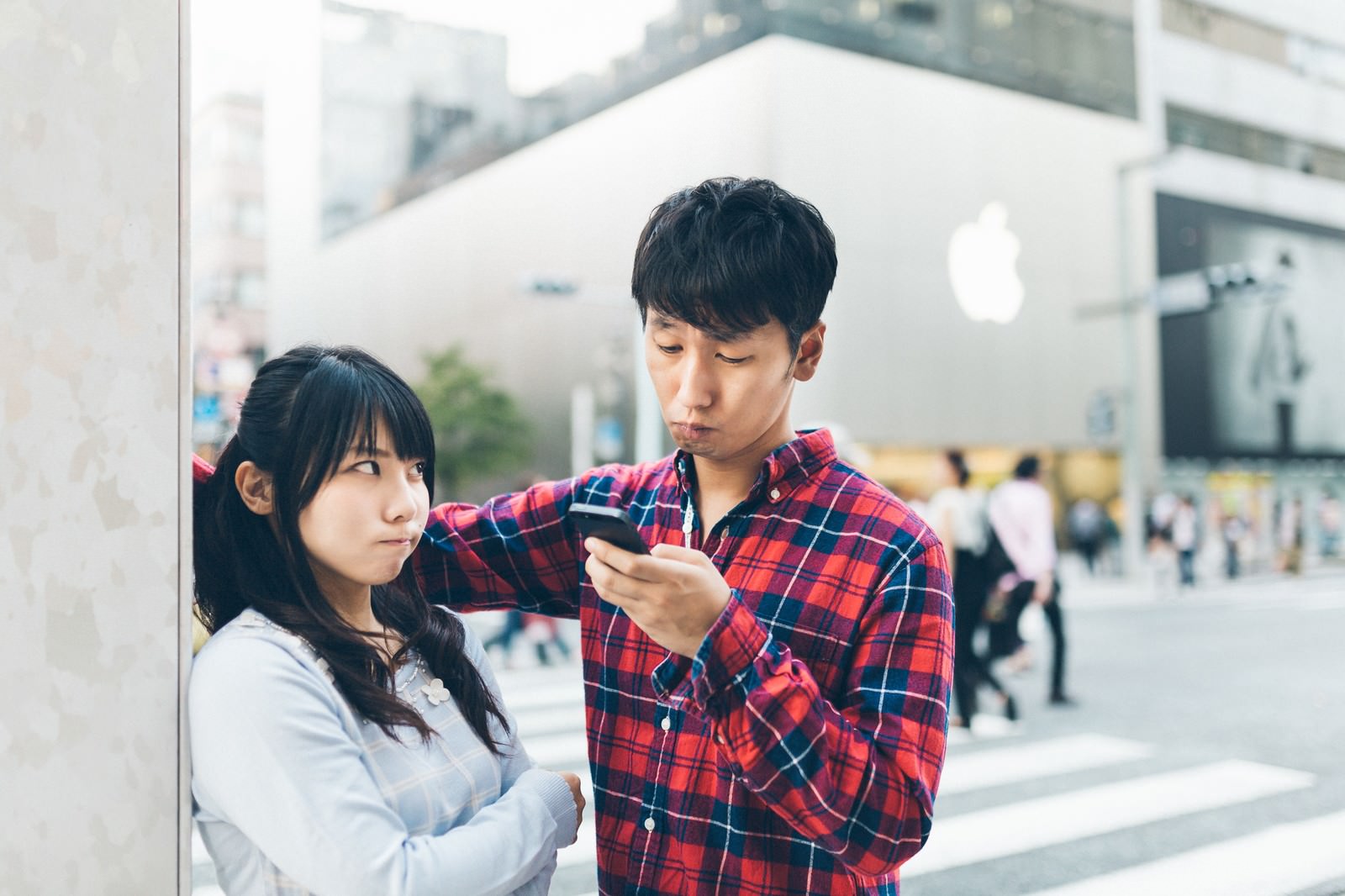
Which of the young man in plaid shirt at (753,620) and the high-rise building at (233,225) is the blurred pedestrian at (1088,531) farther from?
the high-rise building at (233,225)

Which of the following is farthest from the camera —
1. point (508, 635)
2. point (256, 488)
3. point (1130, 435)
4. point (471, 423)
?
point (471, 423)

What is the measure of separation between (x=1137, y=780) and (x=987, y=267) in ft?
62.2

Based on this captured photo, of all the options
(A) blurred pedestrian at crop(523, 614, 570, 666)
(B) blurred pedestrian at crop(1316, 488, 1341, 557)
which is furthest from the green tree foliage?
(B) blurred pedestrian at crop(1316, 488, 1341, 557)

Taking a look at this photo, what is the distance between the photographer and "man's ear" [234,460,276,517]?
1.46 metres

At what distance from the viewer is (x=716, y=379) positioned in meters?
1.43

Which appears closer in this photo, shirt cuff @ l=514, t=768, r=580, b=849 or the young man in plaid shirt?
the young man in plaid shirt

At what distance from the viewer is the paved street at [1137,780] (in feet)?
14.3

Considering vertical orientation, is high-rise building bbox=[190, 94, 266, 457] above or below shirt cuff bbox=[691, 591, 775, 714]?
above

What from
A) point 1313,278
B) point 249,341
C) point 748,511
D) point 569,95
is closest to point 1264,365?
point 1313,278

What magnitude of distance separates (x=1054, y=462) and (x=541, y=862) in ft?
81.6

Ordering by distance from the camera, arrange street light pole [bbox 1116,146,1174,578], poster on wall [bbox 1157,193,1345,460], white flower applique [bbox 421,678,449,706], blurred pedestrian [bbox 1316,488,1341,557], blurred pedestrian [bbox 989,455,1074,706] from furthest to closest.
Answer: blurred pedestrian [bbox 1316,488,1341,557]
poster on wall [bbox 1157,193,1345,460]
street light pole [bbox 1116,146,1174,578]
blurred pedestrian [bbox 989,455,1074,706]
white flower applique [bbox 421,678,449,706]

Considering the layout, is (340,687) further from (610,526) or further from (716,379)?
(716,379)

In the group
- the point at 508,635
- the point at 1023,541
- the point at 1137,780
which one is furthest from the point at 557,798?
the point at 508,635

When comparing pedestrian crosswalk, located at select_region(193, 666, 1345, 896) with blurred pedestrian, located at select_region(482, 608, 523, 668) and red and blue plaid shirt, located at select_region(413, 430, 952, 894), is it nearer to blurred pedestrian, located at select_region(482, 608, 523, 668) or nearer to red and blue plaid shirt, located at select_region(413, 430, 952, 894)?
blurred pedestrian, located at select_region(482, 608, 523, 668)
